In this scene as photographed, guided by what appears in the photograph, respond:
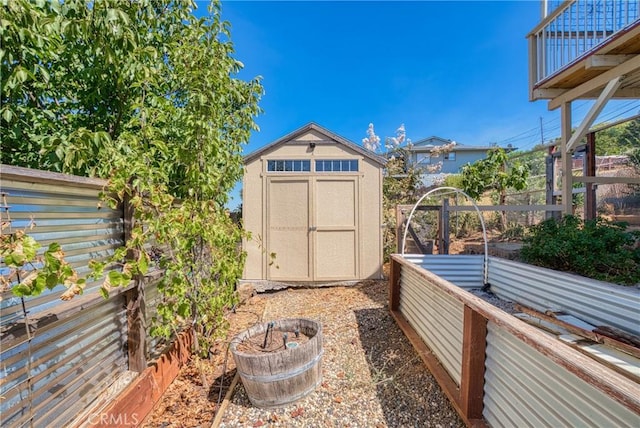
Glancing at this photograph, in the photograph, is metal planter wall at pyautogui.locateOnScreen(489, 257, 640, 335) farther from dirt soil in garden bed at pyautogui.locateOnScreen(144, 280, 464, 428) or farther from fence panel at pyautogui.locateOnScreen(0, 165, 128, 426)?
fence panel at pyautogui.locateOnScreen(0, 165, 128, 426)

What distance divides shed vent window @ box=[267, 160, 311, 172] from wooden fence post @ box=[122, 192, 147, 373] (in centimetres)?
345

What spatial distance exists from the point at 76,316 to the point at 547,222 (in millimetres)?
5252

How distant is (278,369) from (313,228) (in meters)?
3.44

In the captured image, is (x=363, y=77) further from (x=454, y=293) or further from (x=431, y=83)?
(x=454, y=293)

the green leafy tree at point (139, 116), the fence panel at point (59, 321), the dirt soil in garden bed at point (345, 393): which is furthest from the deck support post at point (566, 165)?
the fence panel at point (59, 321)

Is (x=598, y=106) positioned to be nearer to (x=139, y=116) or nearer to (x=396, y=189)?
(x=396, y=189)

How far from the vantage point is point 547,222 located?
159 inches

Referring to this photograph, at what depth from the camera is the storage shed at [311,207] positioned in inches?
215

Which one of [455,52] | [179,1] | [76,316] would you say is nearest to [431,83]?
[455,52]

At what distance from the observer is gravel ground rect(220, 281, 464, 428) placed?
6.82 feet

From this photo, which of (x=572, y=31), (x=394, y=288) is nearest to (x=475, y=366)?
(x=394, y=288)

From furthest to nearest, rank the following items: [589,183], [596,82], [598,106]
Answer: [589,183] < [596,82] < [598,106]

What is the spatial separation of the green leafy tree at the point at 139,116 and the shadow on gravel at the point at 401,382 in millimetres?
1670

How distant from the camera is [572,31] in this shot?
4109 millimetres
